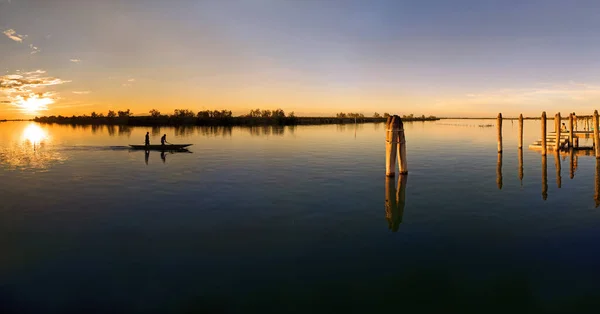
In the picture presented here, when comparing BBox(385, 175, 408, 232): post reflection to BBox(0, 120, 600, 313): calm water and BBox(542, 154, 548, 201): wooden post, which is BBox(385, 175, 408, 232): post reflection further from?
BBox(542, 154, 548, 201): wooden post

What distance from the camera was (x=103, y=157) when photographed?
1502 inches

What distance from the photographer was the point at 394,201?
728 inches

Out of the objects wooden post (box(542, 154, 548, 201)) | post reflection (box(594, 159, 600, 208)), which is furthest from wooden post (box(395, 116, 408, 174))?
post reflection (box(594, 159, 600, 208))

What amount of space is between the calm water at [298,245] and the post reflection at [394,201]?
0.15m

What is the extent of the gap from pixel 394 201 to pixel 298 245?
7808mm

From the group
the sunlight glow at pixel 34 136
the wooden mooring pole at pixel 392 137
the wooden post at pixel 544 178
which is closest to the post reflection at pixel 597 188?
the wooden post at pixel 544 178

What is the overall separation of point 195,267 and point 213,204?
295 inches

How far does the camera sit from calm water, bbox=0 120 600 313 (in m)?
8.89

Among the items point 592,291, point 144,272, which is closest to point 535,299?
point 592,291

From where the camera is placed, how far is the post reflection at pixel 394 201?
1514 centimetres

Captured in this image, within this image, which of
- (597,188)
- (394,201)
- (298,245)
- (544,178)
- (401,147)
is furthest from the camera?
(544,178)

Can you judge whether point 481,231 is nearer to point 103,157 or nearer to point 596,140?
point 596,140

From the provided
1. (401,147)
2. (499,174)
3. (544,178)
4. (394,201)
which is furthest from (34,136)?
(544,178)

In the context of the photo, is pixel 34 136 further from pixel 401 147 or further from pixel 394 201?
pixel 394 201
